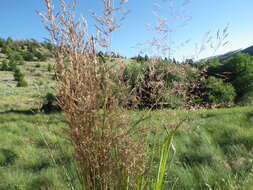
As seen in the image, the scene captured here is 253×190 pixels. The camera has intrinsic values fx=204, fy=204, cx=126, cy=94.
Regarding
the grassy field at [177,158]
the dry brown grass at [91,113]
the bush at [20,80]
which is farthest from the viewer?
the bush at [20,80]

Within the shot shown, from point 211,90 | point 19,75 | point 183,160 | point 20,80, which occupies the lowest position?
point 20,80

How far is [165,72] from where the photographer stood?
162 cm

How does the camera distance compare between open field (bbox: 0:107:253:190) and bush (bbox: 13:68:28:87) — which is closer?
open field (bbox: 0:107:253:190)

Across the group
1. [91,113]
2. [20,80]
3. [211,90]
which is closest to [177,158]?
[211,90]

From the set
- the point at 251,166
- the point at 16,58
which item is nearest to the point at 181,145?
the point at 251,166

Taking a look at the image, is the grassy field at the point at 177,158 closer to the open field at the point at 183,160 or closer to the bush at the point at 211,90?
the open field at the point at 183,160

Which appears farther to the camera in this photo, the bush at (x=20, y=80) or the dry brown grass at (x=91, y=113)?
the bush at (x=20, y=80)

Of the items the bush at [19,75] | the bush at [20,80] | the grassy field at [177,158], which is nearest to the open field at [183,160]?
the grassy field at [177,158]

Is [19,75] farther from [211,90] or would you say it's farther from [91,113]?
[91,113]

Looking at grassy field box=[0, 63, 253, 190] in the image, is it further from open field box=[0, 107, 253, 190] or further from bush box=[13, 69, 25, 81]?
bush box=[13, 69, 25, 81]

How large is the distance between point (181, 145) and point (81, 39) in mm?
2792

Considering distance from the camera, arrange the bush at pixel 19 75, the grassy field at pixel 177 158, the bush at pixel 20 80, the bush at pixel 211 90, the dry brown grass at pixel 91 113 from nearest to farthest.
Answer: the dry brown grass at pixel 91 113
the grassy field at pixel 177 158
the bush at pixel 211 90
the bush at pixel 20 80
the bush at pixel 19 75

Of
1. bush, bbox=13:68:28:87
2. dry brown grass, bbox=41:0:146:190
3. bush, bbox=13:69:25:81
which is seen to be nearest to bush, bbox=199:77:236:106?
dry brown grass, bbox=41:0:146:190

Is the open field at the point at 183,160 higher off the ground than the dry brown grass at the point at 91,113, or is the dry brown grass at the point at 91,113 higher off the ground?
the dry brown grass at the point at 91,113
